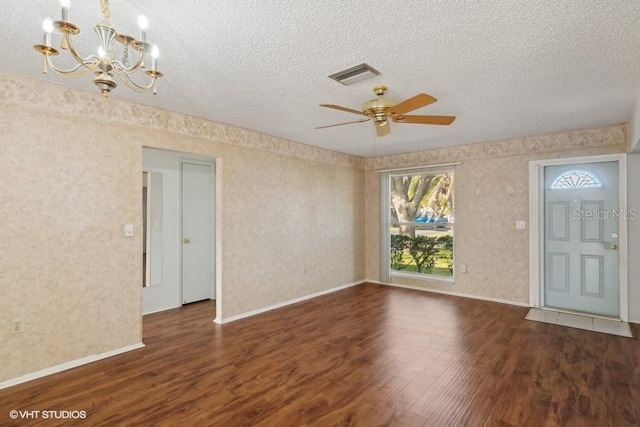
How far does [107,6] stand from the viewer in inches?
65.4

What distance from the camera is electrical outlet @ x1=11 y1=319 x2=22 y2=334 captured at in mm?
2602

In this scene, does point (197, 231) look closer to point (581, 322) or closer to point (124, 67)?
point (124, 67)

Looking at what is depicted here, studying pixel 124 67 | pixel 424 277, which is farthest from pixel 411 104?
pixel 424 277

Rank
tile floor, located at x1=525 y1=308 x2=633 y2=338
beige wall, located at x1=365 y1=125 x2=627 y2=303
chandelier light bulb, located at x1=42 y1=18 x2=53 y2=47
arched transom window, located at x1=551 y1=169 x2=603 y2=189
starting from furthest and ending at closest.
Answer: beige wall, located at x1=365 y1=125 x2=627 y2=303, arched transom window, located at x1=551 y1=169 x2=603 y2=189, tile floor, located at x1=525 y1=308 x2=633 y2=338, chandelier light bulb, located at x1=42 y1=18 x2=53 y2=47

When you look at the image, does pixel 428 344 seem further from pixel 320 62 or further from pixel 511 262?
pixel 320 62

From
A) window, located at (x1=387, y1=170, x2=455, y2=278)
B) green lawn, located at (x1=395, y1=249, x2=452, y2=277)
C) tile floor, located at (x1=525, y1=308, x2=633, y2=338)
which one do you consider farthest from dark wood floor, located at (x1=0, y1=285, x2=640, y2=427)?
window, located at (x1=387, y1=170, x2=455, y2=278)

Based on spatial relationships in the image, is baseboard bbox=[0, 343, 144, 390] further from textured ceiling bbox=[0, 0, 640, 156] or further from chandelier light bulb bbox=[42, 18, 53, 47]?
chandelier light bulb bbox=[42, 18, 53, 47]

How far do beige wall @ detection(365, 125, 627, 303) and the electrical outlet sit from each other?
5399 millimetres

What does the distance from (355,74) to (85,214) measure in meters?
2.71

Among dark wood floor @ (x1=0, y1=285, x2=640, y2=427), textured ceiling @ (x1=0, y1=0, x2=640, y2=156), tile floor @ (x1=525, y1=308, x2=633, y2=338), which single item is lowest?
dark wood floor @ (x1=0, y1=285, x2=640, y2=427)

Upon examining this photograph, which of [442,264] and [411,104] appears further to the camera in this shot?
[442,264]

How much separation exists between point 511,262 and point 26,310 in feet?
18.9

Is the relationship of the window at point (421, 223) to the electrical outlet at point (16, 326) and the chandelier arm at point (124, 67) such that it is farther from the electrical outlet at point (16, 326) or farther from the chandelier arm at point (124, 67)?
the electrical outlet at point (16, 326)

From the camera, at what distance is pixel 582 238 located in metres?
4.44
